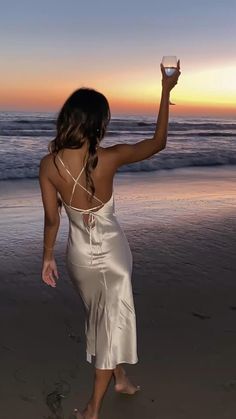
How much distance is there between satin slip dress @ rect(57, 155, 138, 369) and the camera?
9.30 ft

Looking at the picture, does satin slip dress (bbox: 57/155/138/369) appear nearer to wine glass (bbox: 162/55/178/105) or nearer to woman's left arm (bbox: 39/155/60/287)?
woman's left arm (bbox: 39/155/60/287)

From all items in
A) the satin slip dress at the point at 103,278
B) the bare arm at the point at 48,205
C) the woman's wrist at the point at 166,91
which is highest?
the woman's wrist at the point at 166,91

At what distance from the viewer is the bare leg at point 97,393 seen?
2967mm

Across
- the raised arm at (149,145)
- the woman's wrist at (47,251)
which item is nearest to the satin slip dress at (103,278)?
the woman's wrist at (47,251)

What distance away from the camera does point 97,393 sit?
2971mm

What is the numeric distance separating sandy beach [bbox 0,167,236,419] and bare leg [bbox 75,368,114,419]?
14cm

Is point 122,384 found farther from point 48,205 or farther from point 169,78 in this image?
point 169,78

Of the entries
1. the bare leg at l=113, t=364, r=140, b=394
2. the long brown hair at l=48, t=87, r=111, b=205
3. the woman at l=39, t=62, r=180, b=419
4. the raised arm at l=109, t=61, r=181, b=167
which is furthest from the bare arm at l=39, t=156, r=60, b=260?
the bare leg at l=113, t=364, r=140, b=394

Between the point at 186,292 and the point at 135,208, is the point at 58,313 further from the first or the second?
the point at 135,208

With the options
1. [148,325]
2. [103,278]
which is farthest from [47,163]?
[148,325]

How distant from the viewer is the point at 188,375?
348 cm

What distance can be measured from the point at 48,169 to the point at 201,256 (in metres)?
3.66

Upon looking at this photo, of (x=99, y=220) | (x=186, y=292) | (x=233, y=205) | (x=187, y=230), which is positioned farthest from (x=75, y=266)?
(x=233, y=205)

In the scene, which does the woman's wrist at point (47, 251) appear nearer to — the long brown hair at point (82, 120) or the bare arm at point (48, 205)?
the bare arm at point (48, 205)
